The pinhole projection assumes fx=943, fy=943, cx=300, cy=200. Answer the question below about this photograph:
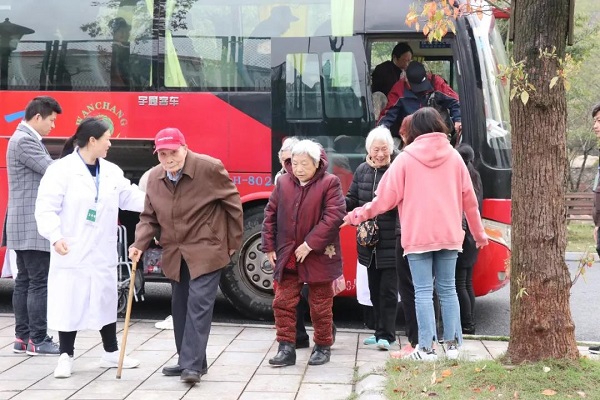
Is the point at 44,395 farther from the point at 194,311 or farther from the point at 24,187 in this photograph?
the point at 24,187

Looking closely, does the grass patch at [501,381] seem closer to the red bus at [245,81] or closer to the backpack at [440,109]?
the red bus at [245,81]

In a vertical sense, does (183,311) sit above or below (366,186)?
below

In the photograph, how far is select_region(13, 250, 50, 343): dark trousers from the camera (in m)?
7.63

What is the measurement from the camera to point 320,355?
7293 mm

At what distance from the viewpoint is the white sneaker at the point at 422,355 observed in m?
6.83

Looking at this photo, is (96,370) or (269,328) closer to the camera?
(96,370)

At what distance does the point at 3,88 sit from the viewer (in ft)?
31.9

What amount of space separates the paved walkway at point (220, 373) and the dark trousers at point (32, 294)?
23cm

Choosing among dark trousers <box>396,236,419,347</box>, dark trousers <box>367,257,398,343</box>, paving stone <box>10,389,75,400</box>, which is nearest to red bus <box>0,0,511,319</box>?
dark trousers <box>367,257,398,343</box>

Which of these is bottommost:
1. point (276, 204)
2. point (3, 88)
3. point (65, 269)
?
point (65, 269)

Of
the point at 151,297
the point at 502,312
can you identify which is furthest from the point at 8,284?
the point at 502,312

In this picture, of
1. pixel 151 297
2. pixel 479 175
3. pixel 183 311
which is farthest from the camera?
pixel 151 297

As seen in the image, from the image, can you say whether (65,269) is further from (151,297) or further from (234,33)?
(151,297)

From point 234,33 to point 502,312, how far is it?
13.9 feet
